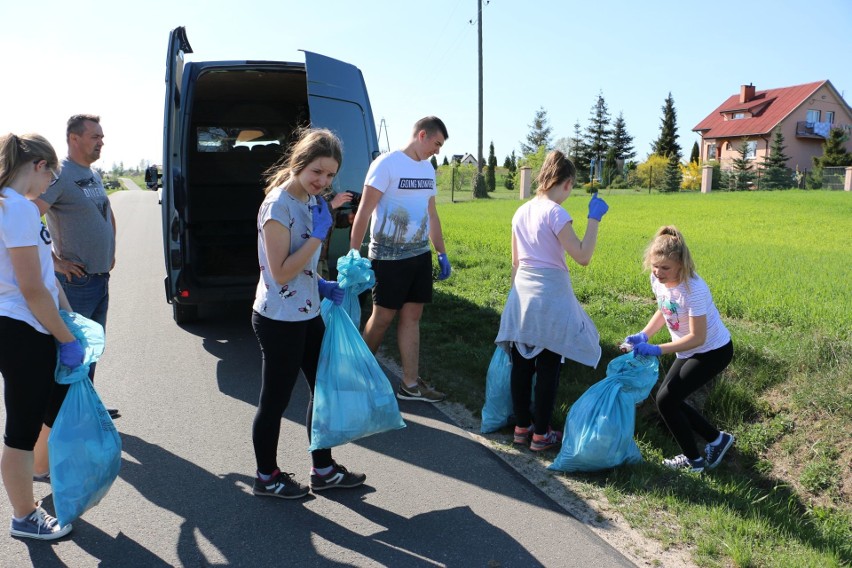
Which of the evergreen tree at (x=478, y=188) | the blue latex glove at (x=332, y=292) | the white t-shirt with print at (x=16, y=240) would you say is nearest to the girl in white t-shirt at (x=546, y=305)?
the blue latex glove at (x=332, y=292)

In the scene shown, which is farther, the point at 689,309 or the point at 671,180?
the point at 671,180

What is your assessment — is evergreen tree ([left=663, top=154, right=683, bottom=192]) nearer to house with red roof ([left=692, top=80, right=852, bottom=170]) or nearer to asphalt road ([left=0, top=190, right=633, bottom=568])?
house with red roof ([left=692, top=80, right=852, bottom=170])

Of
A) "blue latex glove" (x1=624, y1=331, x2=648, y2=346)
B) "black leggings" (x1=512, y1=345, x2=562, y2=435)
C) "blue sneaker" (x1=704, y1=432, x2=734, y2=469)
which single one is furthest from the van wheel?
"blue sneaker" (x1=704, y1=432, x2=734, y2=469)

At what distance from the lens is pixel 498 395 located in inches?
170

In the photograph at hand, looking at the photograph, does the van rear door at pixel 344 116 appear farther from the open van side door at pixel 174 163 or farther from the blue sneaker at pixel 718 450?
the blue sneaker at pixel 718 450

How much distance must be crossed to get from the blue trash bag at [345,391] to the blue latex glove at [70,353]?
113 centimetres

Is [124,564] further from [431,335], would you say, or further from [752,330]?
[752,330]

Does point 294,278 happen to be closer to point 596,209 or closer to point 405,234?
point 405,234

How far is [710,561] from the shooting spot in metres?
2.84

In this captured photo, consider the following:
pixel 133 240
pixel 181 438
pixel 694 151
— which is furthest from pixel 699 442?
pixel 694 151

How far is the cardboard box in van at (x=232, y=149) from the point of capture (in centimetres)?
584

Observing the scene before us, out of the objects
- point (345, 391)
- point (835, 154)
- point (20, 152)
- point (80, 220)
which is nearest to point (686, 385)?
point (345, 391)

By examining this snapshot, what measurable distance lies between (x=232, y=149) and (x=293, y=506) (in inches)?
237

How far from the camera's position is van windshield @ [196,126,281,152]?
27.1ft
